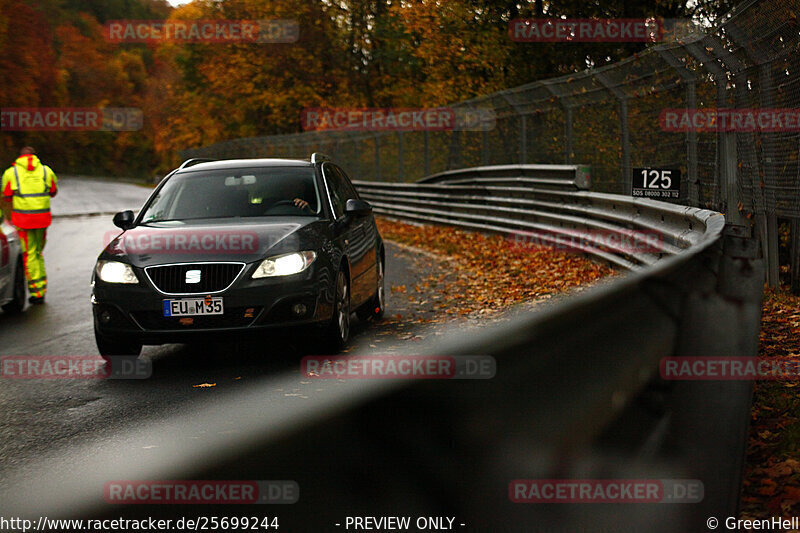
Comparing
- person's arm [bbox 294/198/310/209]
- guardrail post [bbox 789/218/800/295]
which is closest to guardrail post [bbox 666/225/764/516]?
person's arm [bbox 294/198/310/209]

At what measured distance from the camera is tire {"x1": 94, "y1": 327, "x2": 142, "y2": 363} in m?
8.32

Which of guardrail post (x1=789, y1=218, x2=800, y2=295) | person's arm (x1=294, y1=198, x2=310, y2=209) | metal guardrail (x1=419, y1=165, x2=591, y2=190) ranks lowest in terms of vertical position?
guardrail post (x1=789, y1=218, x2=800, y2=295)

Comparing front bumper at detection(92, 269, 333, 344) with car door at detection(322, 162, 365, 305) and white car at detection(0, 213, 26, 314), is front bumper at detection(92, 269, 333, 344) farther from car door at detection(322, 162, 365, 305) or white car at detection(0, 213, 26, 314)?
white car at detection(0, 213, 26, 314)

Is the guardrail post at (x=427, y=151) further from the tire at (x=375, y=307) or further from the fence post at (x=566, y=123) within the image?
the tire at (x=375, y=307)

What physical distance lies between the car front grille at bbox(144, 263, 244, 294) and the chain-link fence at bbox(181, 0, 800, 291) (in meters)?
4.75

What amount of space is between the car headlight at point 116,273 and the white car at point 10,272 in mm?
3911

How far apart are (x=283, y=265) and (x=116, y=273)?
1308mm

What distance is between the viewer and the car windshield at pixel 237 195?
9508 mm

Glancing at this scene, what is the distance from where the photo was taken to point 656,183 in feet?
35.2

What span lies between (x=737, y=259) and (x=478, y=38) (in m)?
27.8

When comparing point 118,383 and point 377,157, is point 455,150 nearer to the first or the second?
point 377,157

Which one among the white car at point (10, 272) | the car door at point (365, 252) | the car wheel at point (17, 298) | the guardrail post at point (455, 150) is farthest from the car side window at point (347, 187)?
the guardrail post at point (455, 150)

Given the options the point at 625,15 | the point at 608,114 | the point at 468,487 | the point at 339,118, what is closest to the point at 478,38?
the point at 625,15

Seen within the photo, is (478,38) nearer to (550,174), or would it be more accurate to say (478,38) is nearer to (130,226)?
(550,174)
